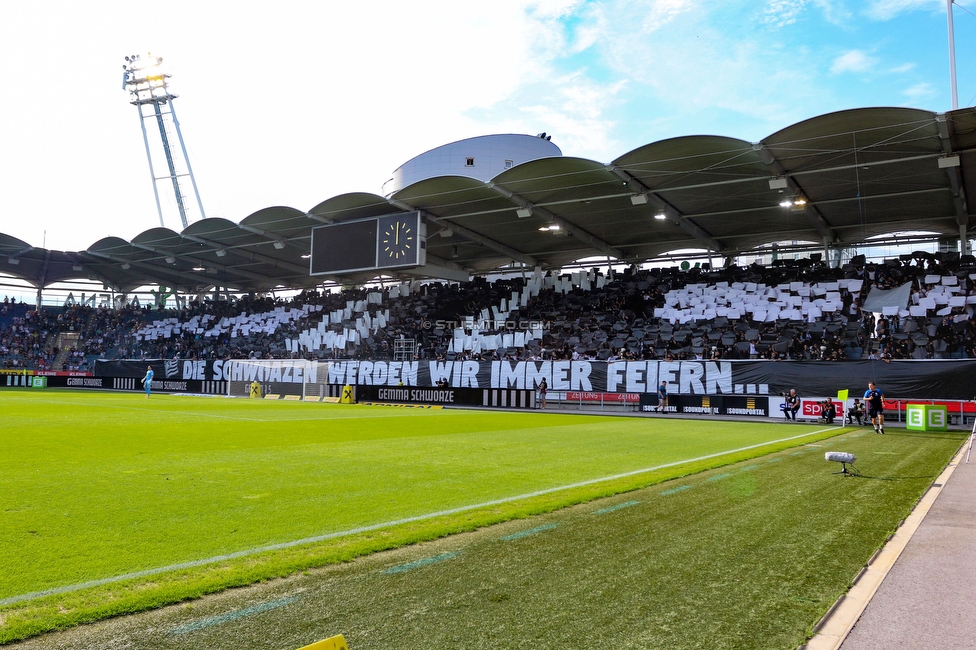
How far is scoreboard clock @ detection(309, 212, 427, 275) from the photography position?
114 ft

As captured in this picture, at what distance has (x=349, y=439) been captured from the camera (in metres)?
13.4

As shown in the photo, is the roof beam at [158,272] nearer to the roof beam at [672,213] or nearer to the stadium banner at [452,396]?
the stadium banner at [452,396]

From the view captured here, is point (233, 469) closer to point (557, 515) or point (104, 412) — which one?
point (557, 515)

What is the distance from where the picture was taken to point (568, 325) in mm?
36875

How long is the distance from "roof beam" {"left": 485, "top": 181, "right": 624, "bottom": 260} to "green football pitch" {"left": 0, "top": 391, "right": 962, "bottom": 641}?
1815 cm

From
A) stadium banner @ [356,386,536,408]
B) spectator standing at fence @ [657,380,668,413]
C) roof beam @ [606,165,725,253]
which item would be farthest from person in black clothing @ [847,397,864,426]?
stadium banner @ [356,386,536,408]

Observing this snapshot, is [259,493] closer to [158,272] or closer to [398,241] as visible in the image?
[398,241]

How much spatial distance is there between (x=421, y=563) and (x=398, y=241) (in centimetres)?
3160

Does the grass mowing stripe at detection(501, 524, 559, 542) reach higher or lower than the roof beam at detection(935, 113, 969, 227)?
lower

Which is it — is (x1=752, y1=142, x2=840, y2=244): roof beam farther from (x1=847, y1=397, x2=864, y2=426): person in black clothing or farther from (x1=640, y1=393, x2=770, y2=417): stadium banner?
(x1=847, y1=397, x2=864, y2=426): person in black clothing

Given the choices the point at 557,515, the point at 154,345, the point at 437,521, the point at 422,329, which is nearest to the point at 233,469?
the point at 437,521

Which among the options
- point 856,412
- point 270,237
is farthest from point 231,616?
point 270,237

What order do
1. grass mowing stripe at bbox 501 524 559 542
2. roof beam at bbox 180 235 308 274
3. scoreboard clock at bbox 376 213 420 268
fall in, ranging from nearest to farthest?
grass mowing stripe at bbox 501 524 559 542 < scoreboard clock at bbox 376 213 420 268 < roof beam at bbox 180 235 308 274

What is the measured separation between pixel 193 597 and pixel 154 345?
56.6 meters
